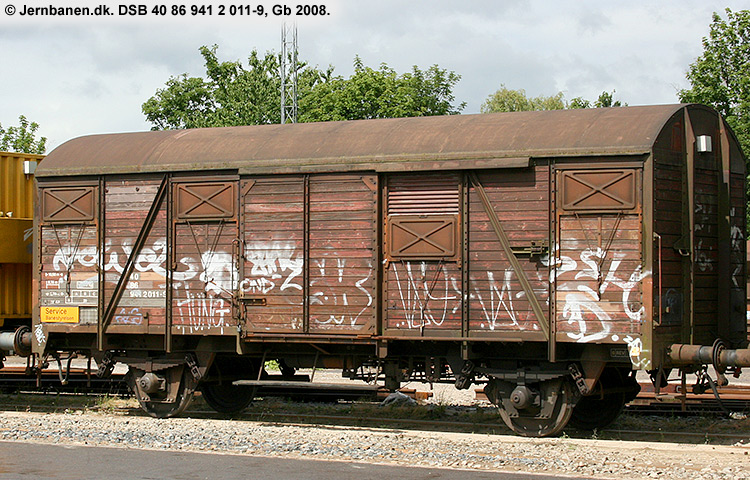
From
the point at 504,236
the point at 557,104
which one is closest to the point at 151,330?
the point at 504,236

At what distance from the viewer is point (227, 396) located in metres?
13.9

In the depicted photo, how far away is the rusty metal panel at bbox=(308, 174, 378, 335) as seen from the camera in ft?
39.0

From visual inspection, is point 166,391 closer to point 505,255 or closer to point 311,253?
point 311,253

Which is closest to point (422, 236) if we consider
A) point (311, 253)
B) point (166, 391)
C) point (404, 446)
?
point (311, 253)

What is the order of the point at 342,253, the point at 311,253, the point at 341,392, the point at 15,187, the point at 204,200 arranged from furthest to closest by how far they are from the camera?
the point at 15,187, the point at 341,392, the point at 204,200, the point at 311,253, the point at 342,253

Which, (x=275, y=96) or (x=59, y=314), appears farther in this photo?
(x=275, y=96)

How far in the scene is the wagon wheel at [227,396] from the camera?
45.1 ft

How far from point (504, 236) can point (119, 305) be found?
564cm

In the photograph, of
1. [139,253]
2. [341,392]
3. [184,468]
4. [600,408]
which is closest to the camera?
[184,468]

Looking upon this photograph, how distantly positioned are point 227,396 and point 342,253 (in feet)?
11.1

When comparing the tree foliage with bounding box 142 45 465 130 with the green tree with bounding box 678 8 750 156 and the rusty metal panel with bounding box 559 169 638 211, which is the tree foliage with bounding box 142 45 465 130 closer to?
the green tree with bounding box 678 8 750 156

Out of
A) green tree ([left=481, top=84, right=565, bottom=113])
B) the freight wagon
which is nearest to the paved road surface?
the freight wagon

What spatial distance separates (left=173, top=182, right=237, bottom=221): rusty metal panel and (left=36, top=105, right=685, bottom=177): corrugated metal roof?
273 millimetres

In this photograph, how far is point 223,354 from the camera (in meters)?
13.4
